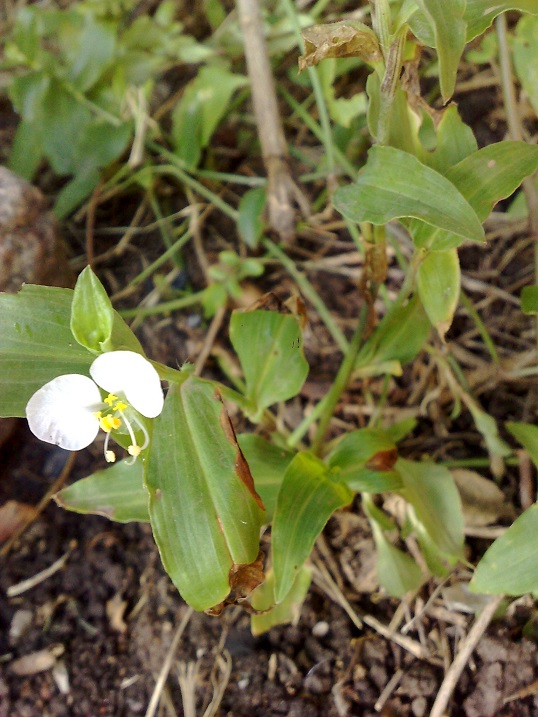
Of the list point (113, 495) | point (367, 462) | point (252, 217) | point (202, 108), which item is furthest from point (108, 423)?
point (202, 108)

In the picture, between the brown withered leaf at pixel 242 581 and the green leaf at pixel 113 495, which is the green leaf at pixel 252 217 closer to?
the green leaf at pixel 113 495

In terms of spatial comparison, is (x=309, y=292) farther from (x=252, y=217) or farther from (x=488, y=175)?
(x=488, y=175)

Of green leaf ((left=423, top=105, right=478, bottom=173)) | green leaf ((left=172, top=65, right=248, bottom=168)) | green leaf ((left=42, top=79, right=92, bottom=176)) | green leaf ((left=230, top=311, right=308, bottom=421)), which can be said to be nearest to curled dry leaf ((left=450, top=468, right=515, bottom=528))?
green leaf ((left=230, top=311, right=308, bottom=421))

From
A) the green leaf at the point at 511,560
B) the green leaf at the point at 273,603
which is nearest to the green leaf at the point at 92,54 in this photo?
the green leaf at the point at 273,603

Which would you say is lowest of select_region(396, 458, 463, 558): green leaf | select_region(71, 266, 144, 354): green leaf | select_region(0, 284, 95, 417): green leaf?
select_region(396, 458, 463, 558): green leaf

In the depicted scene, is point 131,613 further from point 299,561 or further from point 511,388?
point 511,388

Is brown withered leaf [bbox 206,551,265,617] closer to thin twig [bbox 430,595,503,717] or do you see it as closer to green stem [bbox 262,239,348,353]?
thin twig [bbox 430,595,503,717]
